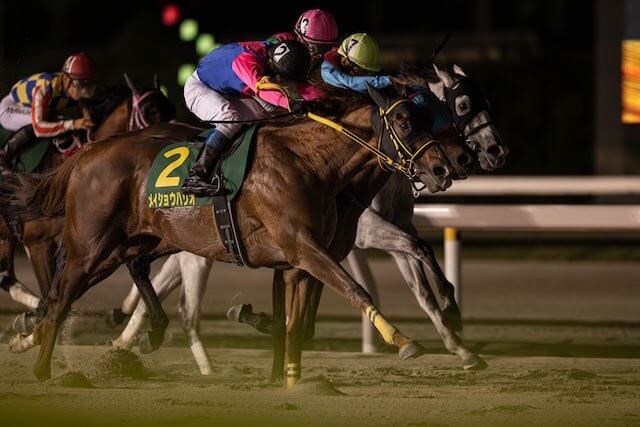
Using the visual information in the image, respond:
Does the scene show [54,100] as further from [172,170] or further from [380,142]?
[380,142]

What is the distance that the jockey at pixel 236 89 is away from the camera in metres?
7.25

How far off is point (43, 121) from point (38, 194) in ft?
4.04

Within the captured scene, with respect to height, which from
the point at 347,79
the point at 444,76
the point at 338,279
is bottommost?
the point at 338,279

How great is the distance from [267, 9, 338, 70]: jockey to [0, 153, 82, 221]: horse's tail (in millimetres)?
1329

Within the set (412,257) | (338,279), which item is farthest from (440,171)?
(412,257)

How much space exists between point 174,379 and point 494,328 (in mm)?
3244

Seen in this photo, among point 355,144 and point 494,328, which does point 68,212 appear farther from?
point 494,328

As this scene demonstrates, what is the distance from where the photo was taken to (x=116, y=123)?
916 centimetres

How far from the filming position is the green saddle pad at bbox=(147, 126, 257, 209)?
730 centimetres

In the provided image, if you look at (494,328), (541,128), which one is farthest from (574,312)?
(541,128)

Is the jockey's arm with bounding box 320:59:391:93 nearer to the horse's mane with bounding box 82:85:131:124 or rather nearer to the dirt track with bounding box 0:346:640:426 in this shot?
the dirt track with bounding box 0:346:640:426

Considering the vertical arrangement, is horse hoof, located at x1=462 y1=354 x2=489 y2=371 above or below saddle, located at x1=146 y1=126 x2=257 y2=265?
below

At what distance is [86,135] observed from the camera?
928 cm

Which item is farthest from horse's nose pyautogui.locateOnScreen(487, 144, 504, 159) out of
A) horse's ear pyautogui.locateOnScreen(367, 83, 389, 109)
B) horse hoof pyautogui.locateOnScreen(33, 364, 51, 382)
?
horse hoof pyautogui.locateOnScreen(33, 364, 51, 382)
